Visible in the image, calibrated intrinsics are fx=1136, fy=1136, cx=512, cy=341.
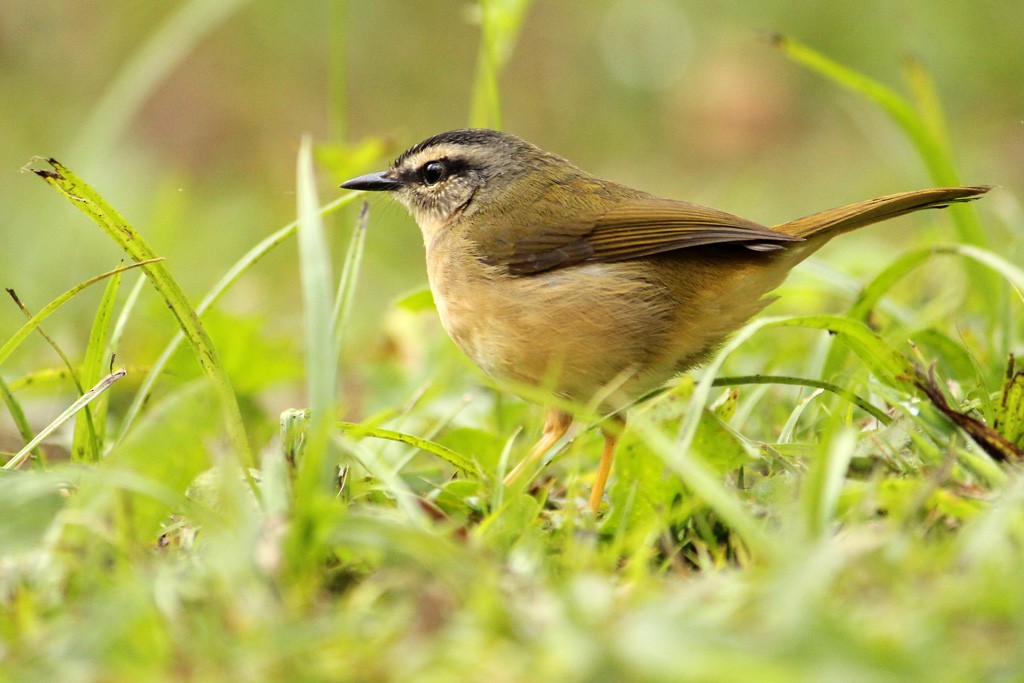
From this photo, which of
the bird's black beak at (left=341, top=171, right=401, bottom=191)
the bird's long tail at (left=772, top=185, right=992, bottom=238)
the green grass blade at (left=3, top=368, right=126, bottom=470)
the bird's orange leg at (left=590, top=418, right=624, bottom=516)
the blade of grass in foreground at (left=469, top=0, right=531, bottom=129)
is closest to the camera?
the green grass blade at (left=3, top=368, right=126, bottom=470)

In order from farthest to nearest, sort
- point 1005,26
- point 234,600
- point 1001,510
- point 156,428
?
point 1005,26 → point 156,428 → point 1001,510 → point 234,600

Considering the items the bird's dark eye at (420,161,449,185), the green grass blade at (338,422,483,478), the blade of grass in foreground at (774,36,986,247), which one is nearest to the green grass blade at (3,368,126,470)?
the green grass blade at (338,422,483,478)

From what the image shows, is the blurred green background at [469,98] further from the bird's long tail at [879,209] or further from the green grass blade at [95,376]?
the green grass blade at [95,376]

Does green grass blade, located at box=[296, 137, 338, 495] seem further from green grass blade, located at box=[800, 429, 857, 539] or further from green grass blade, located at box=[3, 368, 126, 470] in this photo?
green grass blade, located at box=[800, 429, 857, 539]

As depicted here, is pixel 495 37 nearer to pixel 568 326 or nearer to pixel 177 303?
pixel 568 326

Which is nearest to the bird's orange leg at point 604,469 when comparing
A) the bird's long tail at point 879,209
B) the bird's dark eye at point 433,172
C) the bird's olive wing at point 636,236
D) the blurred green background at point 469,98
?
the bird's olive wing at point 636,236

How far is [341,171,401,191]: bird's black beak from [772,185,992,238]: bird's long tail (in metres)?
1.73

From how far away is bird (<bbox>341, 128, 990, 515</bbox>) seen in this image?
3990 millimetres

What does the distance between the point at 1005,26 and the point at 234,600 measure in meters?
10.1

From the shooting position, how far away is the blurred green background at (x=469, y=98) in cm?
870

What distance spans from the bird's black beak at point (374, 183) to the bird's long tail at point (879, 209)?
1734 millimetres

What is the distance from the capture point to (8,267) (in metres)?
7.12

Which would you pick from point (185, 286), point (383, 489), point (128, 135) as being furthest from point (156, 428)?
point (128, 135)

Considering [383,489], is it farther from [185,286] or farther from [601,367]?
[185,286]
